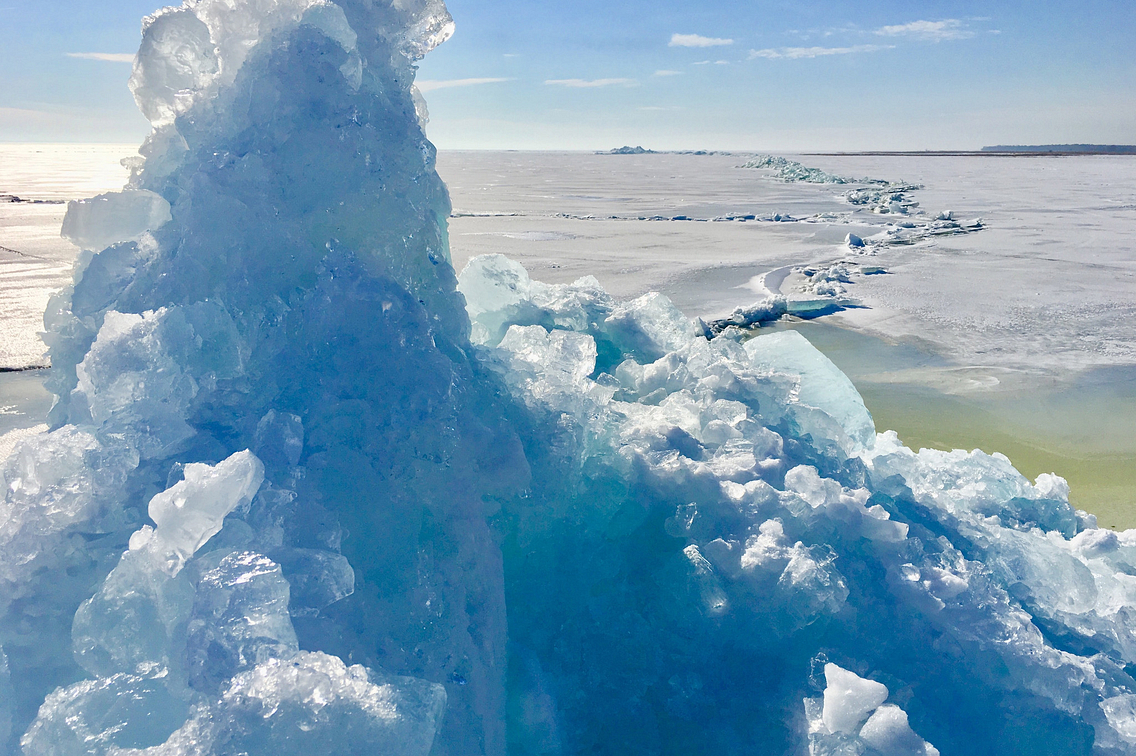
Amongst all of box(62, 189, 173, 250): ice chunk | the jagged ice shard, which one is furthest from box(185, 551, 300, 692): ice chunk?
box(62, 189, 173, 250): ice chunk

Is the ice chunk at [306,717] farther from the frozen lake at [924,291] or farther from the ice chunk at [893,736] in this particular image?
the frozen lake at [924,291]

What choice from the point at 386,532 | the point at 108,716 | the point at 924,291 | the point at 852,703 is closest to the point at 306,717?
the point at 108,716

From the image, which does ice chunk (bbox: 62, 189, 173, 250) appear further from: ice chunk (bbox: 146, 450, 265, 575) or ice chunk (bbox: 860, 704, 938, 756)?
ice chunk (bbox: 860, 704, 938, 756)

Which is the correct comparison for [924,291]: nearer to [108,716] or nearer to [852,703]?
[852,703]

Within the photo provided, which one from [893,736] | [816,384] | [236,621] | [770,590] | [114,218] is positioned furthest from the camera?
[816,384]

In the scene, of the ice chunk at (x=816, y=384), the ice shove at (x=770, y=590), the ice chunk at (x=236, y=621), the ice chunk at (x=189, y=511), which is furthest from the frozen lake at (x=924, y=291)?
the ice chunk at (x=236, y=621)

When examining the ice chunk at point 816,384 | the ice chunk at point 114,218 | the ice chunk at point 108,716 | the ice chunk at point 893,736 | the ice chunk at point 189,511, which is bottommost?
the ice chunk at point 893,736

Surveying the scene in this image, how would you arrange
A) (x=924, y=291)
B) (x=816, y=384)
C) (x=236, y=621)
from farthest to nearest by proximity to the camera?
(x=924, y=291) → (x=816, y=384) → (x=236, y=621)
